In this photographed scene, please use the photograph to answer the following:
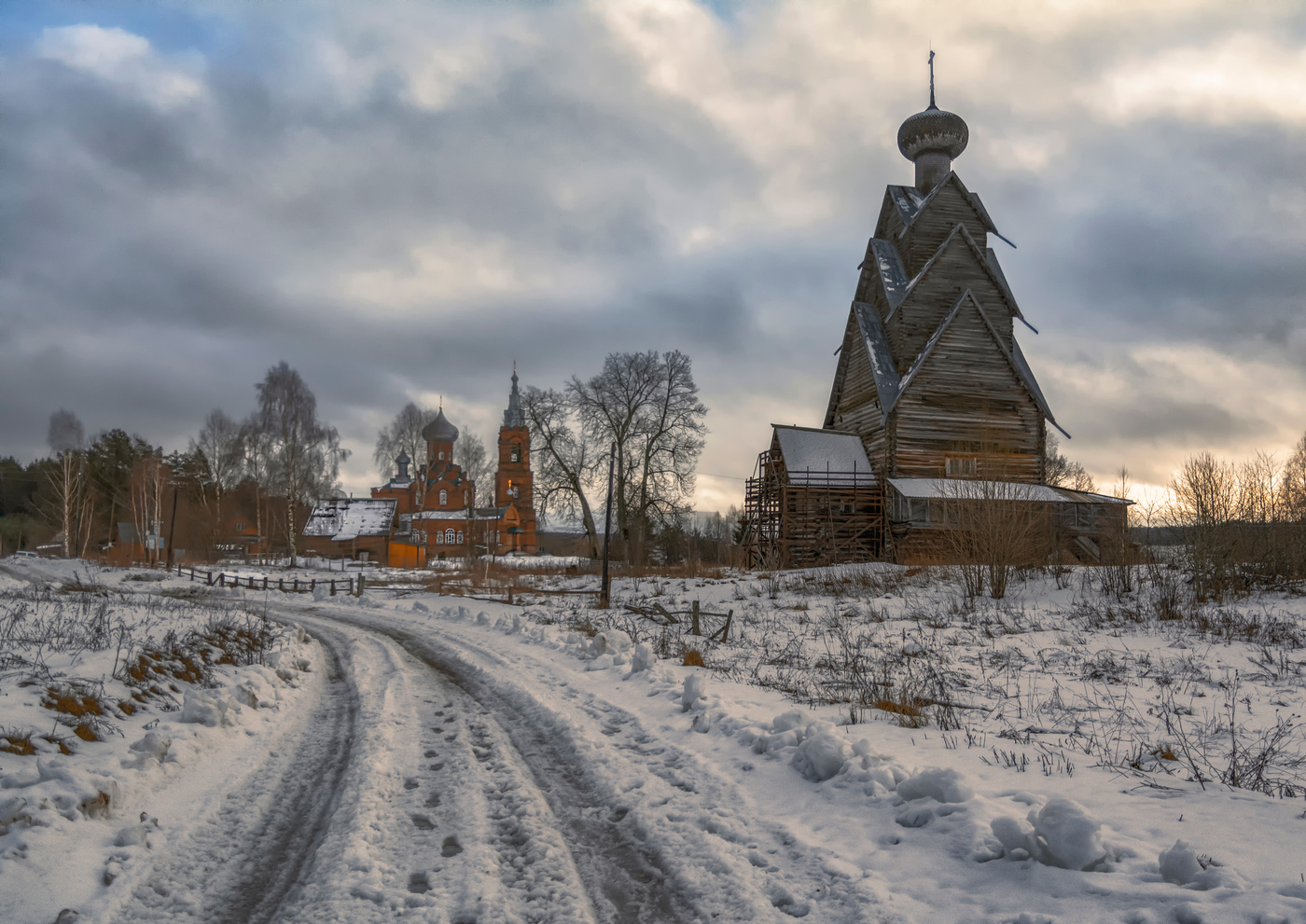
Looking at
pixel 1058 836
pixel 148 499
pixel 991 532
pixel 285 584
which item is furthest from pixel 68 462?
pixel 1058 836

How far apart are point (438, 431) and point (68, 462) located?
2671 cm

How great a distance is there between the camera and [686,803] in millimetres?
4668

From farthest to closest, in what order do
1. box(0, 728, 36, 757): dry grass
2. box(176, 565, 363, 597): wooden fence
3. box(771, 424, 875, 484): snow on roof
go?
box(176, 565, 363, 597): wooden fence
box(771, 424, 875, 484): snow on roof
box(0, 728, 36, 757): dry grass

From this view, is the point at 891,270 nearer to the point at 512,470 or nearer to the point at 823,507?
the point at 823,507

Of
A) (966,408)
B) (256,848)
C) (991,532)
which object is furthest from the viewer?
(966,408)

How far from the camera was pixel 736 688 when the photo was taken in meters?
8.08

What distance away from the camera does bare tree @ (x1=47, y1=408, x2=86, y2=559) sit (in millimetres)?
49234

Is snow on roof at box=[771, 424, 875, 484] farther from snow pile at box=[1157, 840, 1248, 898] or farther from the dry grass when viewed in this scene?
the dry grass

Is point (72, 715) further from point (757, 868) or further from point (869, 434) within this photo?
point (869, 434)

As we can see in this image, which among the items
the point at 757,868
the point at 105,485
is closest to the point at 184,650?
the point at 757,868

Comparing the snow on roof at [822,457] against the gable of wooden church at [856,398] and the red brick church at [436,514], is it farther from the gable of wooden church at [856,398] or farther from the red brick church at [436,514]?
the red brick church at [436,514]

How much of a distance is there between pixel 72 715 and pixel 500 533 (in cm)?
5894

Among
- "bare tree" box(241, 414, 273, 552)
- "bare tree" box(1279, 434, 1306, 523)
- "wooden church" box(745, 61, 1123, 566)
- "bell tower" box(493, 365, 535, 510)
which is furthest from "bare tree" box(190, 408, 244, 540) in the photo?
"bare tree" box(1279, 434, 1306, 523)

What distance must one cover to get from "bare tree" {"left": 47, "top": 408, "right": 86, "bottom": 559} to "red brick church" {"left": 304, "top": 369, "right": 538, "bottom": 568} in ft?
51.1
